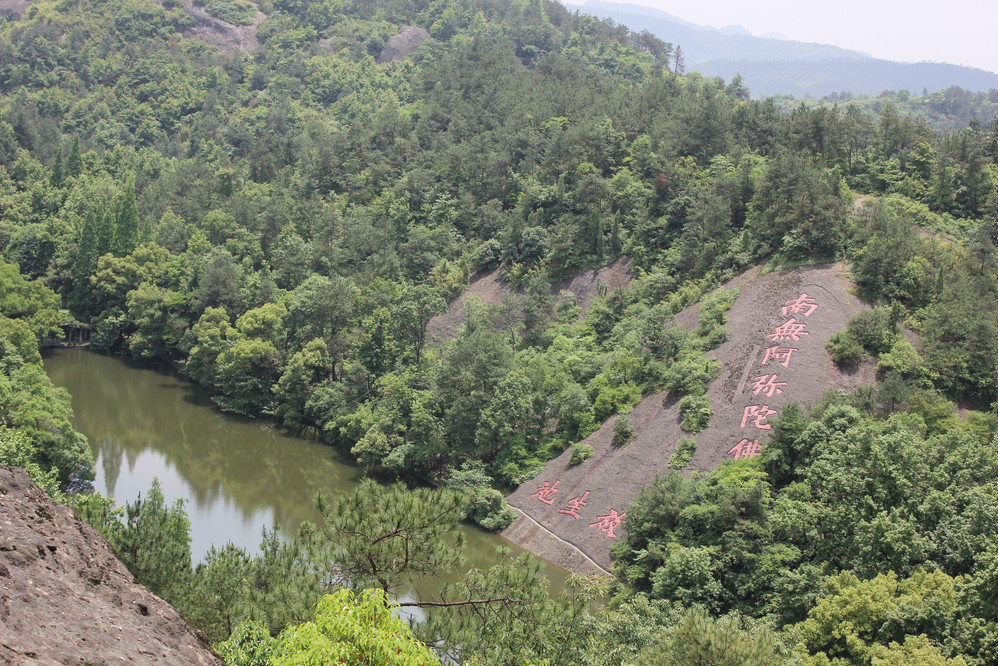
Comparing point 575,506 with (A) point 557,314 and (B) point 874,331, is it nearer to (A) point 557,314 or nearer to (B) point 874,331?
(B) point 874,331

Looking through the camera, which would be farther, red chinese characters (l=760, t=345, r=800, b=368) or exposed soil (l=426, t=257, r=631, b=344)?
exposed soil (l=426, t=257, r=631, b=344)

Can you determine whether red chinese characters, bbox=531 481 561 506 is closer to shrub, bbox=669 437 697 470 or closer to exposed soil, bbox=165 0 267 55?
shrub, bbox=669 437 697 470

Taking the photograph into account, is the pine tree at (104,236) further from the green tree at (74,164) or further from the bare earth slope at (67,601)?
the bare earth slope at (67,601)

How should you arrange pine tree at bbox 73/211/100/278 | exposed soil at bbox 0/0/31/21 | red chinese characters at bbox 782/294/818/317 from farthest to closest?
1. exposed soil at bbox 0/0/31/21
2. pine tree at bbox 73/211/100/278
3. red chinese characters at bbox 782/294/818/317

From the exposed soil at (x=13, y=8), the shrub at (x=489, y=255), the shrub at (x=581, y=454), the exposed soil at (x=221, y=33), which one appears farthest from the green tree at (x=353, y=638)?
the exposed soil at (x=13, y=8)

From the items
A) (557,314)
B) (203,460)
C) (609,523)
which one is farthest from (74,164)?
(609,523)

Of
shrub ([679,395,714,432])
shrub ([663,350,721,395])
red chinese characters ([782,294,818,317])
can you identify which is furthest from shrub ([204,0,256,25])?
shrub ([679,395,714,432])
